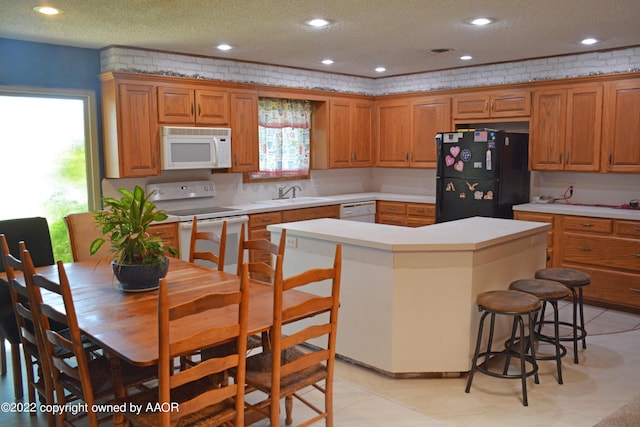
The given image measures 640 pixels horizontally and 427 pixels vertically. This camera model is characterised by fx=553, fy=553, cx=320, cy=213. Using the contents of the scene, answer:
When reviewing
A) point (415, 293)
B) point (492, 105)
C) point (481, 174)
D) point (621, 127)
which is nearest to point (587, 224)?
point (621, 127)

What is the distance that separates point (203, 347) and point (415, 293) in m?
1.68

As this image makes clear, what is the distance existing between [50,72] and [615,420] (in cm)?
493

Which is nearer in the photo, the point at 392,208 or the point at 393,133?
the point at 392,208

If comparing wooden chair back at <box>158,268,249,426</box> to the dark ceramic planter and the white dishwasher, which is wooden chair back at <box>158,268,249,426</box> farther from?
the white dishwasher

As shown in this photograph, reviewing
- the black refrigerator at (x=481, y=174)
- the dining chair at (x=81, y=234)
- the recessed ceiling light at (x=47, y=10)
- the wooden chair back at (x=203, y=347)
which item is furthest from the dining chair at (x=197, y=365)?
the black refrigerator at (x=481, y=174)

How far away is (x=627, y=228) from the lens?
16.2 feet

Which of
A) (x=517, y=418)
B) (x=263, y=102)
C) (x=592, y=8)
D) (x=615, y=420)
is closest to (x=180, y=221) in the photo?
(x=263, y=102)

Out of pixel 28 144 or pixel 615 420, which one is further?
pixel 28 144

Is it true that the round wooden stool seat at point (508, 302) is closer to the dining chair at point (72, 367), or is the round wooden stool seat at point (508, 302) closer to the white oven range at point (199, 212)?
the dining chair at point (72, 367)

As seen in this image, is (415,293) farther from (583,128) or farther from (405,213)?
(405,213)

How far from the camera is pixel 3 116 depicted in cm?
470

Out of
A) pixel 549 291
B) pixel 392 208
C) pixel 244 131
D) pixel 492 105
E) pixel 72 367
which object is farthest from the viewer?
pixel 392 208

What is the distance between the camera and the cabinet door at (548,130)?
5625mm

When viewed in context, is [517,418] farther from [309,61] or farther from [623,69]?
[309,61]
